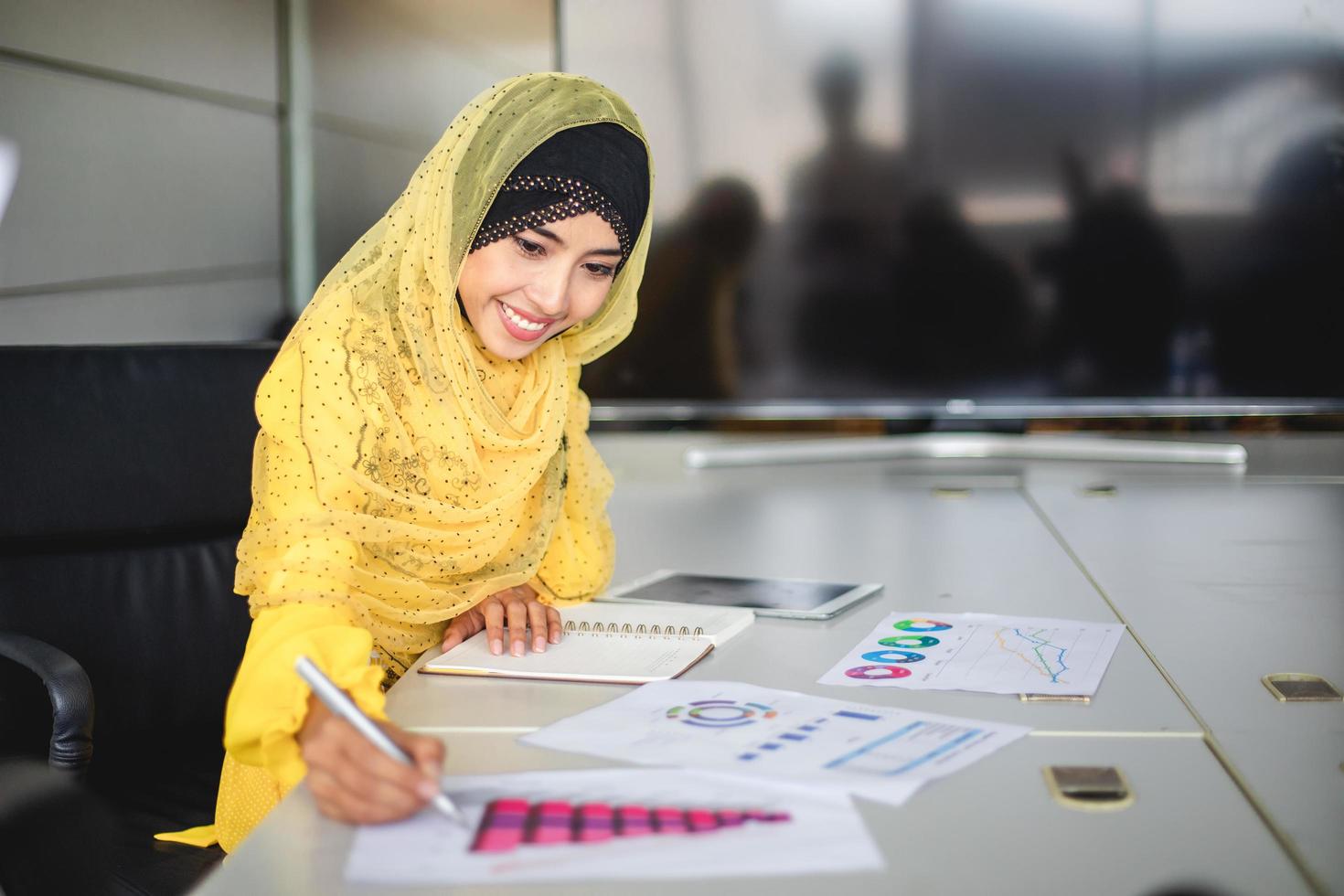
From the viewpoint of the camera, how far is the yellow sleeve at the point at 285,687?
31.2 inches

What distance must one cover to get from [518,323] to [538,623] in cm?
31

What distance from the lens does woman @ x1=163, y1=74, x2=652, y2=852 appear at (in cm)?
107

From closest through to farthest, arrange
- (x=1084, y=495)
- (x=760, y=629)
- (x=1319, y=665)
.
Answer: (x=1319, y=665)
(x=760, y=629)
(x=1084, y=495)

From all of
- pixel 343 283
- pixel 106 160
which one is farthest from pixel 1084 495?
pixel 106 160

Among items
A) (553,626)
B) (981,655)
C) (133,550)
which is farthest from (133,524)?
(981,655)

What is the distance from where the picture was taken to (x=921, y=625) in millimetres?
1158

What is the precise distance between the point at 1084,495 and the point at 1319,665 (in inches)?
38.6

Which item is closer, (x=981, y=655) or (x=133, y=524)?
(x=981, y=655)

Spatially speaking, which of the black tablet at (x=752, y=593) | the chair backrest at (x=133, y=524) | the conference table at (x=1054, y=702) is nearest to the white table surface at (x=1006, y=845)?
the conference table at (x=1054, y=702)

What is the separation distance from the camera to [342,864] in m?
0.64

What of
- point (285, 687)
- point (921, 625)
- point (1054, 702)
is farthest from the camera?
point (921, 625)

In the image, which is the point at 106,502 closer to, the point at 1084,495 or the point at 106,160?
the point at 106,160

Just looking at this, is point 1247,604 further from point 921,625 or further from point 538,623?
point 538,623

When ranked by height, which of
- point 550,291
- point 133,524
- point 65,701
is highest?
point 550,291
